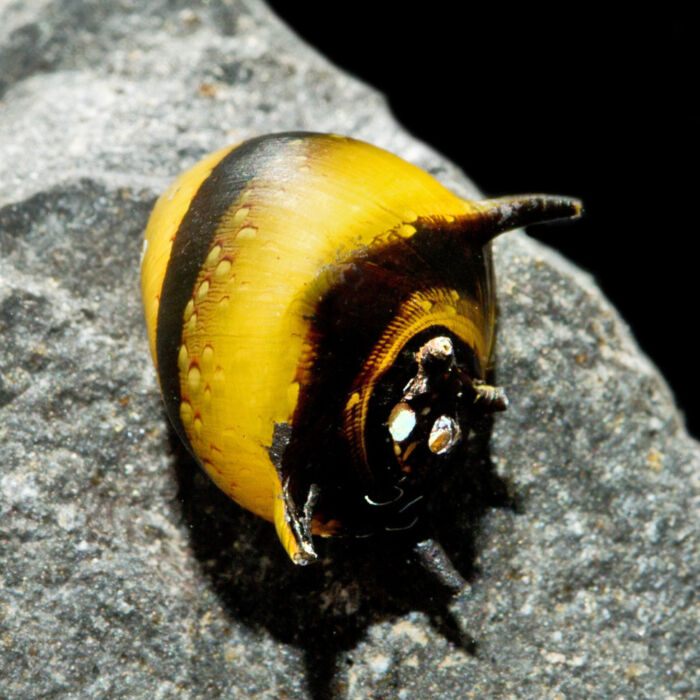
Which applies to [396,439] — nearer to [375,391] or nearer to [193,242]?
[375,391]

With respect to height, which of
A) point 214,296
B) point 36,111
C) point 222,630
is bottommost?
point 222,630

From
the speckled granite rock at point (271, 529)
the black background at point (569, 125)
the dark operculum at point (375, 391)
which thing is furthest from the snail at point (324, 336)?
the black background at point (569, 125)

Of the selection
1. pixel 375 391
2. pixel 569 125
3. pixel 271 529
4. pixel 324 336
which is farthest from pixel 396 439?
pixel 569 125

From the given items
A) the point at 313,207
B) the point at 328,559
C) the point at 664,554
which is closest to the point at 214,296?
the point at 313,207

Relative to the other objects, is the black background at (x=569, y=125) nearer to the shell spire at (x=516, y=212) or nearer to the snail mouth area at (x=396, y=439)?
the shell spire at (x=516, y=212)

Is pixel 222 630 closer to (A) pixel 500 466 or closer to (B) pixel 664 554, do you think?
(A) pixel 500 466

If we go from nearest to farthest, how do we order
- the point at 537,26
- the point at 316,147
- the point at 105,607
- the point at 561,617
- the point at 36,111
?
the point at 316,147
the point at 105,607
the point at 561,617
the point at 36,111
the point at 537,26
